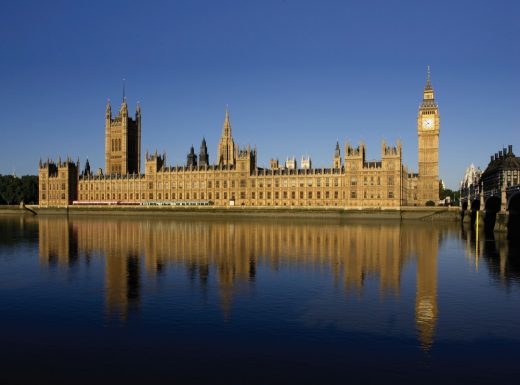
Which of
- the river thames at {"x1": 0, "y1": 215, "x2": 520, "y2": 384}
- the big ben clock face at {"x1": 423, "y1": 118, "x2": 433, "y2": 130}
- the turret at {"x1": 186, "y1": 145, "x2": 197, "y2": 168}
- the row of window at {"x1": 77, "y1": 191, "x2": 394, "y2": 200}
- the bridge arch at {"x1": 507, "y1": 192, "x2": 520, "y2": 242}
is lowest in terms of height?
the river thames at {"x1": 0, "y1": 215, "x2": 520, "y2": 384}

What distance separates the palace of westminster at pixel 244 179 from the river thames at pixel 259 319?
80.7 m

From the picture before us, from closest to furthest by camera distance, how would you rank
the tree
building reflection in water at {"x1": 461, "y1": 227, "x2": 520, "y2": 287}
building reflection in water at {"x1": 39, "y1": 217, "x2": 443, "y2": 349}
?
building reflection in water at {"x1": 39, "y1": 217, "x2": 443, "y2": 349} < building reflection in water at {"x1": 461, "y1": 227, "x2": 520, "y2": 287} < the tree

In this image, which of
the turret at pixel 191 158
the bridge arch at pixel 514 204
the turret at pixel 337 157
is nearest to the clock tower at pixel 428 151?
the turret at pixel 337 157

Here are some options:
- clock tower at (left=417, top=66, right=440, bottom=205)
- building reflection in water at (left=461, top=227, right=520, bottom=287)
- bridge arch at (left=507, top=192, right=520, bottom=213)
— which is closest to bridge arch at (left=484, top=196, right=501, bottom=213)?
bridge arch at (left=507, top=192, right=520, bottom=213)

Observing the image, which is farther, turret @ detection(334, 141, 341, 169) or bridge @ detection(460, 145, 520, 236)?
turret @ detection(334, 141, 341, 169)

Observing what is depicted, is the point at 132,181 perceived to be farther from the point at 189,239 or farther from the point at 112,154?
the point at 189,239

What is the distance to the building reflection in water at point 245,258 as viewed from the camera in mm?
29781

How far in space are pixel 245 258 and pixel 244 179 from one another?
96674mm

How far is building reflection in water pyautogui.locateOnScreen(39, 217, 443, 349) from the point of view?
2978 cm

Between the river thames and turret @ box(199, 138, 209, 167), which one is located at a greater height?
turret @ box(199, 138, 209, 167)

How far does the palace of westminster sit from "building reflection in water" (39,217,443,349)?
188ft

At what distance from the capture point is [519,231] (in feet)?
240

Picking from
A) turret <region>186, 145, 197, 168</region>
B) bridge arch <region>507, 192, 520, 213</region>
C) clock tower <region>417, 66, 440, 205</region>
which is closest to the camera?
bridge arch <region>507, 192, 520, 213</region>

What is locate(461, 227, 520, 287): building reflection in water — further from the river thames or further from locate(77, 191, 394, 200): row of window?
locate(77, 191, 394, 200): row of window
